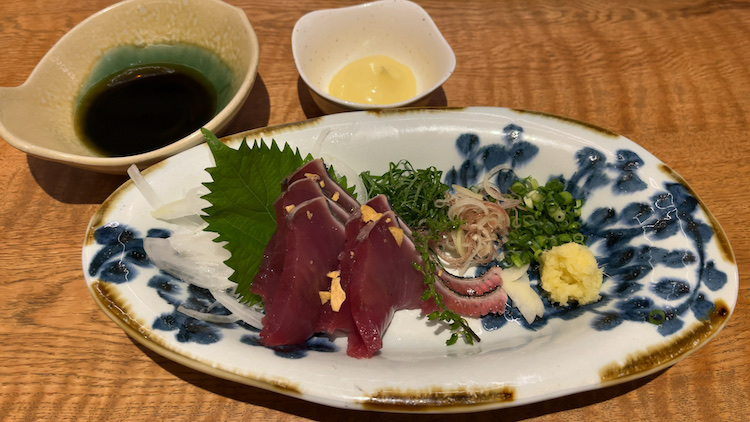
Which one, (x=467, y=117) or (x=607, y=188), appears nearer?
(x=607, y=188)

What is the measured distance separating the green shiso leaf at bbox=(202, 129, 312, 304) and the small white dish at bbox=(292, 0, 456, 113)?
0.59 meters

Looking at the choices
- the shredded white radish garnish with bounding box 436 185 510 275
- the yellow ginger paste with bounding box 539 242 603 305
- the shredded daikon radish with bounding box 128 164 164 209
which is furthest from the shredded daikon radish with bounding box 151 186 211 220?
the yellow ginger paste with bounding box 539 242 603 305

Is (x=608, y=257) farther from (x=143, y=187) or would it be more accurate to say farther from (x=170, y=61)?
(x=170, y=61)

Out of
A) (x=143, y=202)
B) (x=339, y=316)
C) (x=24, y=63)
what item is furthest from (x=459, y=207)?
(x=24, y=63)

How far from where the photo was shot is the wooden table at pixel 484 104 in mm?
1511

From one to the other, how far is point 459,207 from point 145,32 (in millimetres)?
2074

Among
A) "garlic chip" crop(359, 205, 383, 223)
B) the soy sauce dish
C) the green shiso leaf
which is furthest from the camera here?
the soy sauce dish

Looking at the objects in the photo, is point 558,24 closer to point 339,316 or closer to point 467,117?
point 467,117

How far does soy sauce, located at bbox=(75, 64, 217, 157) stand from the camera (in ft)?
6.85

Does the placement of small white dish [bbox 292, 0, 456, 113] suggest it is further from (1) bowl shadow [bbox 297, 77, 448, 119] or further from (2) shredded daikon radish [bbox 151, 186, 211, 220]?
(2) shredded daikon radish [bbox 151, 186, 211, 220]

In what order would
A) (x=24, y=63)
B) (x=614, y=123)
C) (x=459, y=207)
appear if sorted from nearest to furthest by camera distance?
(x=459, y=207)
(x=614, y=123)
(x=24, y=63)

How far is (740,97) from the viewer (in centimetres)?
234

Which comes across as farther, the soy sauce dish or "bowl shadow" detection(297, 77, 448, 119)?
"bowl shadow" detection(297, 77, 448, 119)

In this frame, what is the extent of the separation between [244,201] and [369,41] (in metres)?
1.34
